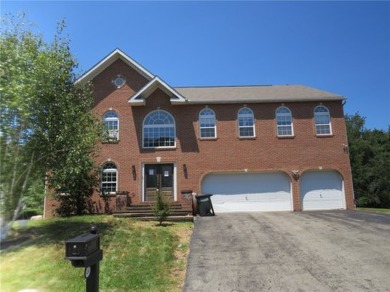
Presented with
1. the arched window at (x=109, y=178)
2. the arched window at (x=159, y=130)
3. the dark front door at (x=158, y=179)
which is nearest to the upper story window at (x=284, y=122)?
the arched window at (x=159, y=130)

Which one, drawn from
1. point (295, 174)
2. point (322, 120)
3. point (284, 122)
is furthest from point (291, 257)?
point (322, 120)

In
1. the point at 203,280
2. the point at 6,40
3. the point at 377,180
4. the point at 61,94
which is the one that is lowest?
the point at 203,280

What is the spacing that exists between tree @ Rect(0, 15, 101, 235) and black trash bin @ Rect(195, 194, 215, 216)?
21.8 ft

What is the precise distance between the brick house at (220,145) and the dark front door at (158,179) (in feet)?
0.18

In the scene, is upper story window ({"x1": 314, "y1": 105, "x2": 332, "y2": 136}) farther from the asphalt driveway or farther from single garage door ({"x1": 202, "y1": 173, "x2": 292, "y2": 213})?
the asphalt driveway

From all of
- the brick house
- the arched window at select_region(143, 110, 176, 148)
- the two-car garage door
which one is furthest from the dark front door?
the two-car garage door

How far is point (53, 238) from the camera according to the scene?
1075 cm

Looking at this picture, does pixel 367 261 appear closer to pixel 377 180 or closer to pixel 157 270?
pixel 157 270

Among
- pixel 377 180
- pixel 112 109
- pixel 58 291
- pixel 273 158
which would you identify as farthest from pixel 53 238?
pixel 377 180

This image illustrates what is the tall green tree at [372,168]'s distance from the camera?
117 ft

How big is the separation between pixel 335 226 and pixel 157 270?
24.1 ft

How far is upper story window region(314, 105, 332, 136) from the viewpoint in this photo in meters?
19.8

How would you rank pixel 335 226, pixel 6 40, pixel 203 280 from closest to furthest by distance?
pixel 203 280
pixel 6 40
pixel 335 226

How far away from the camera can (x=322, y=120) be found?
65.6 ft
